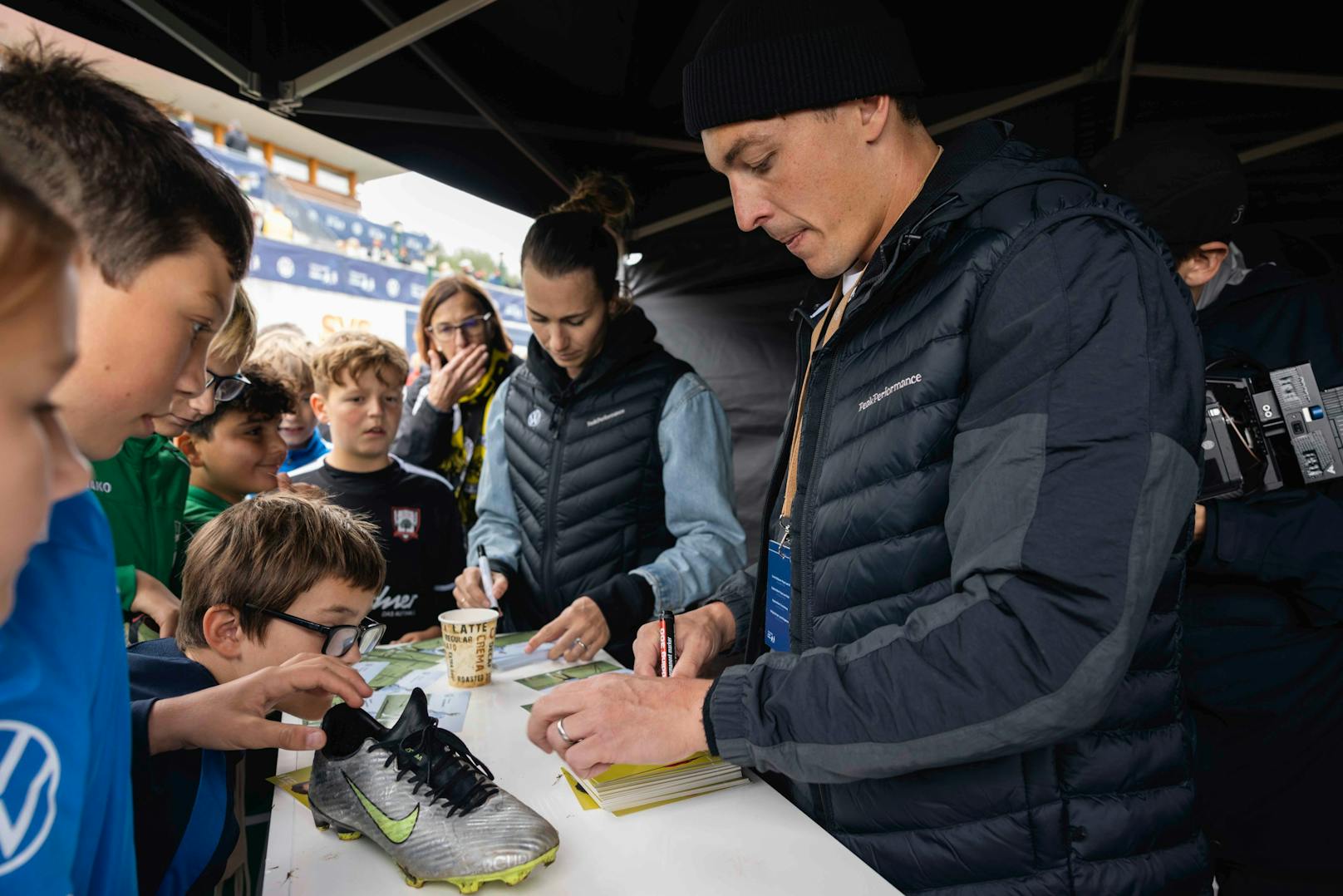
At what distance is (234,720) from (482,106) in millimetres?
2591

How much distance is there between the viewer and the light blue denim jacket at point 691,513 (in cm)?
200

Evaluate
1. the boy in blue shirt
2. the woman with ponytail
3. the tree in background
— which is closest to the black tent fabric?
the woman with ponytail

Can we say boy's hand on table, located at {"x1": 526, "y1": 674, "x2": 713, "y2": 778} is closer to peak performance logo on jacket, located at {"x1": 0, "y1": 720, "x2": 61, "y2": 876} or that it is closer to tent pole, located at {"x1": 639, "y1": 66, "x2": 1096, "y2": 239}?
peak performance logo on jacket, located at {"x1": 0, "y1": 720, "x2": 61, "y2": 876}

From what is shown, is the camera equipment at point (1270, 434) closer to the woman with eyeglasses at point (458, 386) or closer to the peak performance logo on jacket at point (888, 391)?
the peak performance logo on jacket at point (888, 391)

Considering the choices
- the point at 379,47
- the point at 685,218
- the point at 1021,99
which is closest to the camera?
the point at 379,47

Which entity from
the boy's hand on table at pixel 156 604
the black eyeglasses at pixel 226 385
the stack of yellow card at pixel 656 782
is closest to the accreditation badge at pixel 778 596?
the stack of yellow card at pixel 656 782

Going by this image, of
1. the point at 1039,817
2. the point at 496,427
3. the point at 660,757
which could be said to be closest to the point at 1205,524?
the point at 1039,817

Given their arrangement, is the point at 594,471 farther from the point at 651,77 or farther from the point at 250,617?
the point at 651,77

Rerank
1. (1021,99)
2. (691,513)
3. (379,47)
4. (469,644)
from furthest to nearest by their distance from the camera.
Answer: (1021,99) → (379,47) → (691,513) → (469,644)

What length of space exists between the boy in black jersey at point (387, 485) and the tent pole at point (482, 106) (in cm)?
99

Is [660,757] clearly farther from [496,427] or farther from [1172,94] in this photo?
[1172,94]

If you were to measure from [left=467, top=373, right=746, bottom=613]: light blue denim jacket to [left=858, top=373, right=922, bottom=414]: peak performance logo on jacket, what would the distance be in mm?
1024

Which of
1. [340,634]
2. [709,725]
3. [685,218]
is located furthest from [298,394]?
[709,725]

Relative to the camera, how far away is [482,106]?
118 inches
